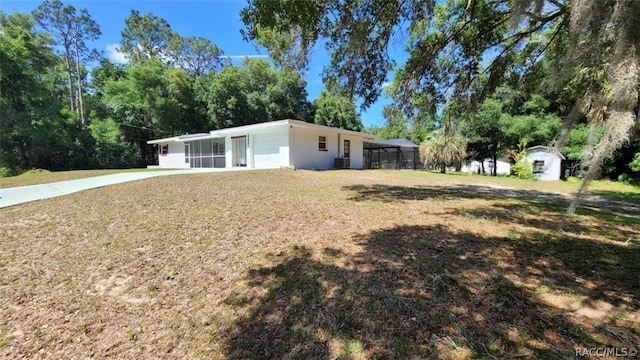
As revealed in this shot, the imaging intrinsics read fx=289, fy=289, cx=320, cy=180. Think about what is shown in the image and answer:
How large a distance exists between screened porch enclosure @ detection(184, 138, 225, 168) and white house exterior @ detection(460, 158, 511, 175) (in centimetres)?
1889

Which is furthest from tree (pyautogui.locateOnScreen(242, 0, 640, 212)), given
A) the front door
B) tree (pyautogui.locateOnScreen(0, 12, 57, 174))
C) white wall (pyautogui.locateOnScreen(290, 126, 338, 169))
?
tree (pyautogui.locateOnScreen(0, 12, 57, 174))

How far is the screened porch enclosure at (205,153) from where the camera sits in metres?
20.6

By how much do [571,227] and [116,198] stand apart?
29.6ft

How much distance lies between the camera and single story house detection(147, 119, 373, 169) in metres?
15.5

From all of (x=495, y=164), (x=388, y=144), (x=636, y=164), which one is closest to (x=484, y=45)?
(x=636, y=164)

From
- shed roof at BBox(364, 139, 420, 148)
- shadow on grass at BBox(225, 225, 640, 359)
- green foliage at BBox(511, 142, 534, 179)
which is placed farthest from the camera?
shed roof at BBox(364, 139, 420, 148)

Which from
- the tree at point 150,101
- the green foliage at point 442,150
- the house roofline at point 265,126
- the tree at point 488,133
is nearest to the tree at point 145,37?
the tree at point 150,101

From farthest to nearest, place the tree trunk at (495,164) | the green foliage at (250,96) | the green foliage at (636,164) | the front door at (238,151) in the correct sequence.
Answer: the green foliage at (250,96) < the tree trunk at (495,164) < the front door at (238,151) < the green foliage at (636,164)

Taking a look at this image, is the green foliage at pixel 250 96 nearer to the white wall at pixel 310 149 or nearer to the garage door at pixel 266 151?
the white wall at pixel 310 149

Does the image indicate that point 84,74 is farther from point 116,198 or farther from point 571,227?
point 571,227

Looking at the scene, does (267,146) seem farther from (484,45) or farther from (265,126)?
(484,45)

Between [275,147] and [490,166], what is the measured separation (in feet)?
55.1

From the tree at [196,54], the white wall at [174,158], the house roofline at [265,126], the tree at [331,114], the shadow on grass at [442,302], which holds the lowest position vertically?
the shadow on grass at [442,302]

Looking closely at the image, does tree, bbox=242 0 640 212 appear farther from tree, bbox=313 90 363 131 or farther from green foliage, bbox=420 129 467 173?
tree, bbox=313 90 363 131
